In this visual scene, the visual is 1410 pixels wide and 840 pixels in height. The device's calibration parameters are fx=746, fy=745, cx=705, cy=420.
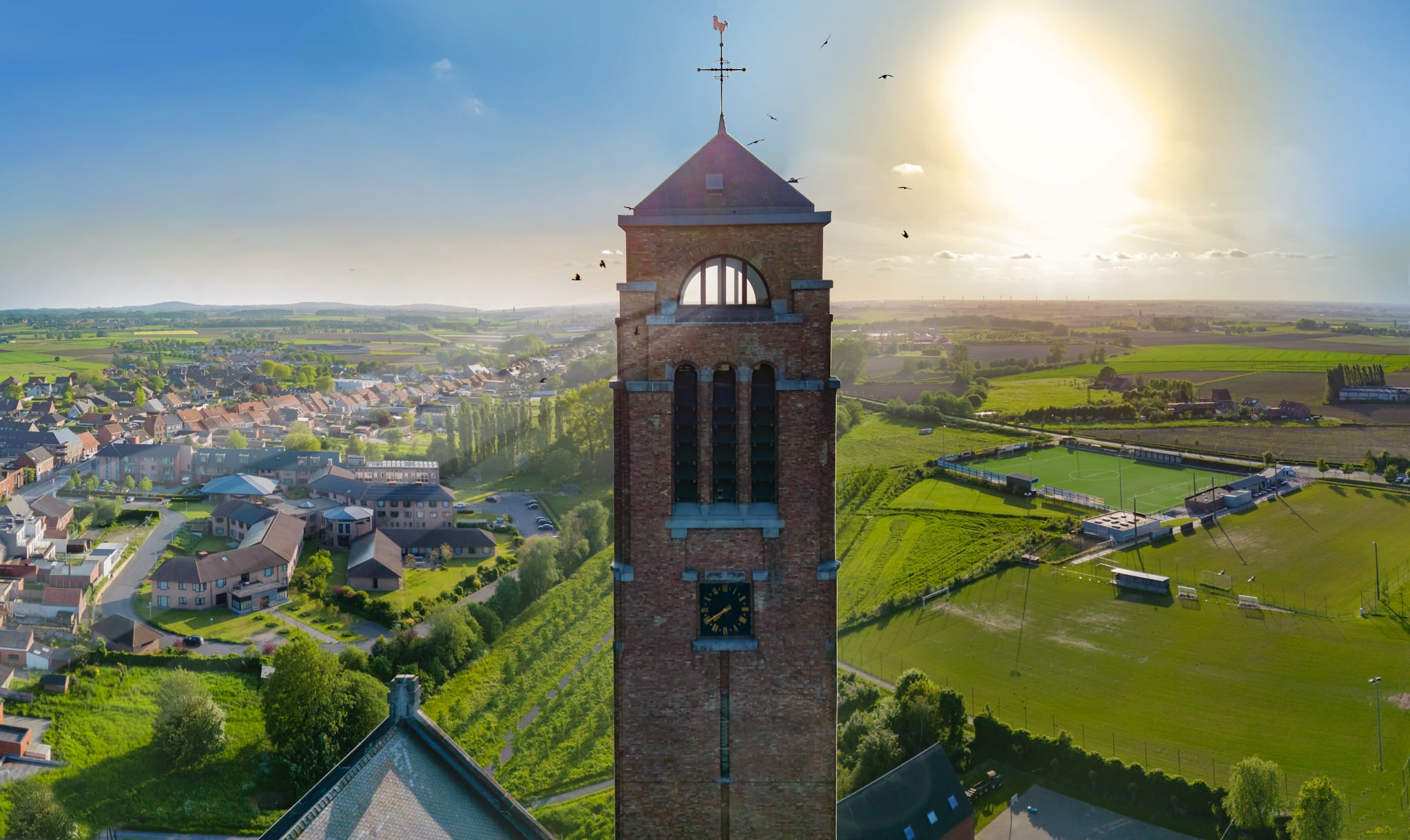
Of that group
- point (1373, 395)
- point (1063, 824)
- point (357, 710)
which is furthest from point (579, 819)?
point (1373, 395)

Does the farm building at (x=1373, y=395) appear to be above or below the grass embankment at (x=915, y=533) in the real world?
above

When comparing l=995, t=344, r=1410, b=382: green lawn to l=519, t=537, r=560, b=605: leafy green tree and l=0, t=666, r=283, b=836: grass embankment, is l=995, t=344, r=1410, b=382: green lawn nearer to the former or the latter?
l=519, t=537, r=560, b=605: leafy green tree

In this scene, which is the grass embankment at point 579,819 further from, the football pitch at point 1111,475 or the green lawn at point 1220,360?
the green lawn at point 1220,360

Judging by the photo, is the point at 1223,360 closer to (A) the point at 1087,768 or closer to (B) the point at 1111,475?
(B) the point at 1111,475

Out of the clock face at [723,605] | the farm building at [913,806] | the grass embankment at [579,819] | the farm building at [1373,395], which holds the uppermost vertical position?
the farm building at [1373,395]

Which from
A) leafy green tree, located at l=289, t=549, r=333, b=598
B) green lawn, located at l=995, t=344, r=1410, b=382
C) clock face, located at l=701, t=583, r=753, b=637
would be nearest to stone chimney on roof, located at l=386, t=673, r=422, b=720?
clock face, located at l=701, t=583, r=753, b=637

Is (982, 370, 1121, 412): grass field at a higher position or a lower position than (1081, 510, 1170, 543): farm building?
higher

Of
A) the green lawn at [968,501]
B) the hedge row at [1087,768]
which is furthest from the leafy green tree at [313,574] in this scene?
the green lawn at [968,501]
